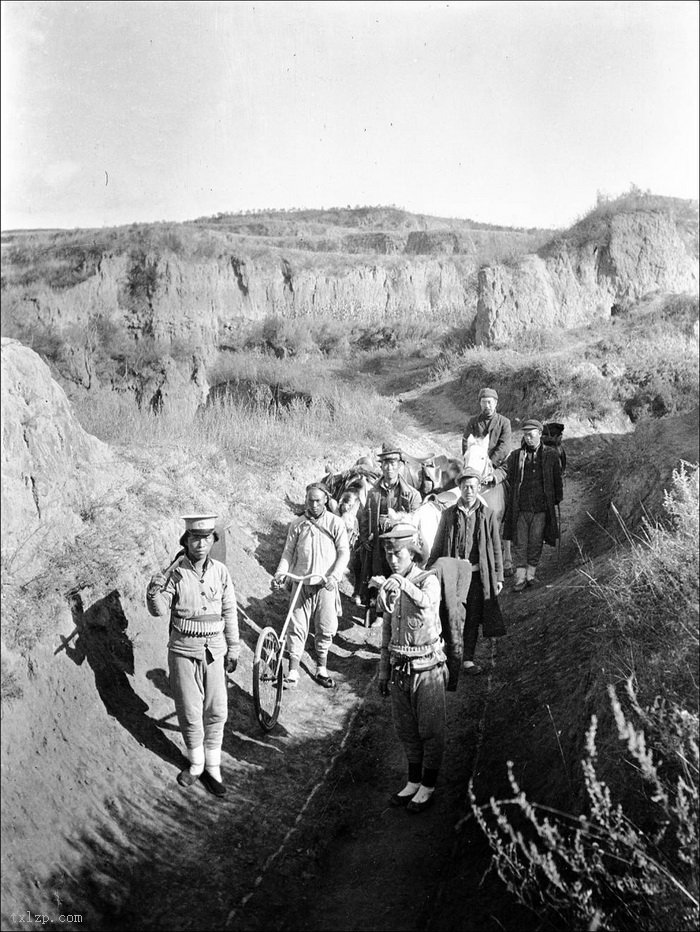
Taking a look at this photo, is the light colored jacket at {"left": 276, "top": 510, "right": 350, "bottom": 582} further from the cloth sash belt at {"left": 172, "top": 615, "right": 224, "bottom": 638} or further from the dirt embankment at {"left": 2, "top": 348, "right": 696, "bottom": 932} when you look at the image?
the cloth sash belt at {"left": 172, "top": 615, "right": 224, "bottom": 638}

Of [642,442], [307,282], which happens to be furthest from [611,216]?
[642,442]

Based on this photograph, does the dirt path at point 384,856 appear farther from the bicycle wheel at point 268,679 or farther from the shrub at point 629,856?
the bicycle wheel at point 268,679

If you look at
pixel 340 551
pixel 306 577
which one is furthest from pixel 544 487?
pixel 306 577

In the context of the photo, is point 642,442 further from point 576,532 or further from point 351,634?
point 351,634

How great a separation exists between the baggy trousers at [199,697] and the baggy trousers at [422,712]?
4.40ft

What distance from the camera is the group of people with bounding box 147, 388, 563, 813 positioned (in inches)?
208

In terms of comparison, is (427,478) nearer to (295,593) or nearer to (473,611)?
(473,611)

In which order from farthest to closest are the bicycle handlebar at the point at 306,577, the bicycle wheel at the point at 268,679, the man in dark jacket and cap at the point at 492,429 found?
the man in dark jacket and cap at the point at 492,429
the bicycle handlebar at the point at 306,577
the bicycle wheel at the point at 268,679

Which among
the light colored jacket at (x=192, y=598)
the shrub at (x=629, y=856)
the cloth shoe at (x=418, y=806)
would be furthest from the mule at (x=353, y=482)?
the shrub at (x=629, y=856)

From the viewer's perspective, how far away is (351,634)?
8.93m

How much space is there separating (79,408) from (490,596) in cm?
707

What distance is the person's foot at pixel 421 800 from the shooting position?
17.6 ft

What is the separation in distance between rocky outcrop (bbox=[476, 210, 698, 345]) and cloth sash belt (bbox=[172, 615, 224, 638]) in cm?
1844

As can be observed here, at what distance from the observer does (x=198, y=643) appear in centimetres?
543
